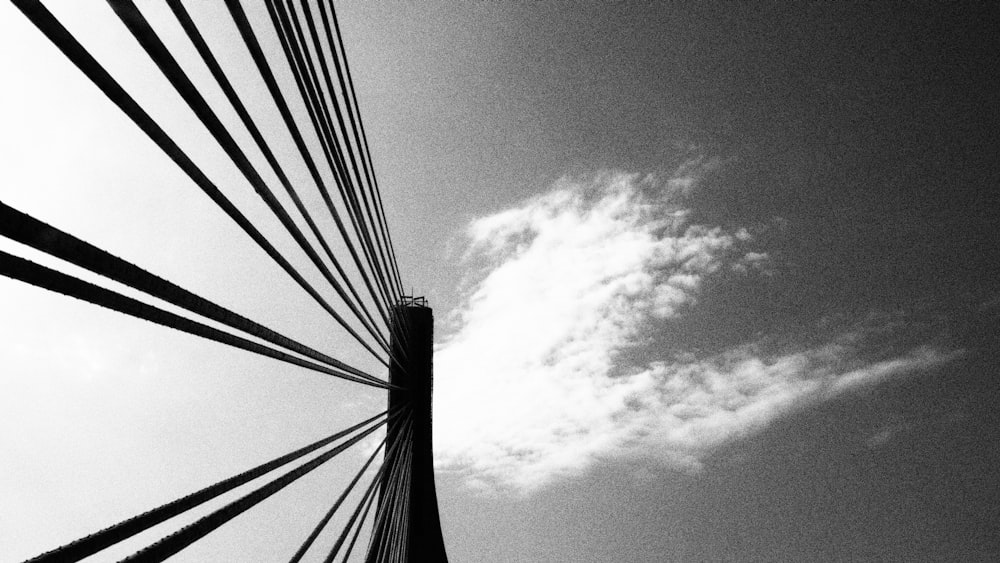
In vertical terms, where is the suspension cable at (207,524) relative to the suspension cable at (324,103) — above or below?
below

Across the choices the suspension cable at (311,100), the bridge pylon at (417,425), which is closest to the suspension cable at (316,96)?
the suspension cable at (311,100)

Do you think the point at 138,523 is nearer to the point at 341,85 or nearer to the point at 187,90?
the point at 187,90

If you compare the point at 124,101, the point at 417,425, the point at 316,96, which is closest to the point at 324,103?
the point at 316,96

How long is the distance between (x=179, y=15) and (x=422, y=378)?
8.83 meters

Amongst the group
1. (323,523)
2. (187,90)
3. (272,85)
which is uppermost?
(272,85)

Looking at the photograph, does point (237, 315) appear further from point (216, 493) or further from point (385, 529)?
point (385, 529)

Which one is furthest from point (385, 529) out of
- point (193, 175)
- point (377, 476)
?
point (193, 175)

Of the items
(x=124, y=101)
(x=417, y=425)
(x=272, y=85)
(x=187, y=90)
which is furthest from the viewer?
(x=417, y=425)

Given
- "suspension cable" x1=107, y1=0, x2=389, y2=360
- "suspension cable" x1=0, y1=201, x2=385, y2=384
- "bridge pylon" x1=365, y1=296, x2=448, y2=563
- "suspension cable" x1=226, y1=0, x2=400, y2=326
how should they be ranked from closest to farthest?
"suspension cable" x1=0, y1=201, x2=385, y2=384, "suspension cable" x1=107, y1=0, x2=389, y2=360, "suspension cable" x1=226, y1=0, x2=400, y2=326, "bridge pylon" x1=365, y1=296, x2=448, y2=563

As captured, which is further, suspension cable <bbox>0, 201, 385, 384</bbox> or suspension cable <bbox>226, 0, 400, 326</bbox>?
suspension cable <bbox>226, 0, 400, 326</bbox>

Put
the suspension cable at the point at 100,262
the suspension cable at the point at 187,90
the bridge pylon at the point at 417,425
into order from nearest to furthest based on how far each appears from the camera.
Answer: the suspension cable at the point at 100,262
the suspension cable at the point at 187,90
the bridge pylon at the point at 417,425

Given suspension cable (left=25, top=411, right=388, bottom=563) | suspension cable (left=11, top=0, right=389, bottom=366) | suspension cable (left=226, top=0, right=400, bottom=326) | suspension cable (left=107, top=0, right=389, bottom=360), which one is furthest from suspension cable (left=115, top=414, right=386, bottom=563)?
suspension cable (left=226, top=0, right=400, bottom=326)

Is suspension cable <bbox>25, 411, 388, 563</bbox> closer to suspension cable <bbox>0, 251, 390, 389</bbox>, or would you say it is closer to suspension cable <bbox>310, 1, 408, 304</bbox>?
suspension cable <bbox>0, 251, 390, 389</bbox>

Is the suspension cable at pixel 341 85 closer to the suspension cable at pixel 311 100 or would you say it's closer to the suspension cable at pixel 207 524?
the suspension cable at pixel 311 100
